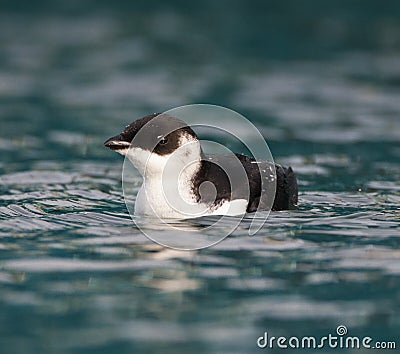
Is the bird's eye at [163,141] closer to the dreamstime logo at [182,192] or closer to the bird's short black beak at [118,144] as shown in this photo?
the dreamstime logo at [182,192]

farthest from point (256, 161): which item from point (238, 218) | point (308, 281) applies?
point (308, 281)

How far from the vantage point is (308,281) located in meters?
8.23

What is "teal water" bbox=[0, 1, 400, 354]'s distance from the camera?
24.5 ft

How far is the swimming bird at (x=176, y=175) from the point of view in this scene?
9602 millimetres

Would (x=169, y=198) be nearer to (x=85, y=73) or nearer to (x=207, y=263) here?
(x=207, y=263)
